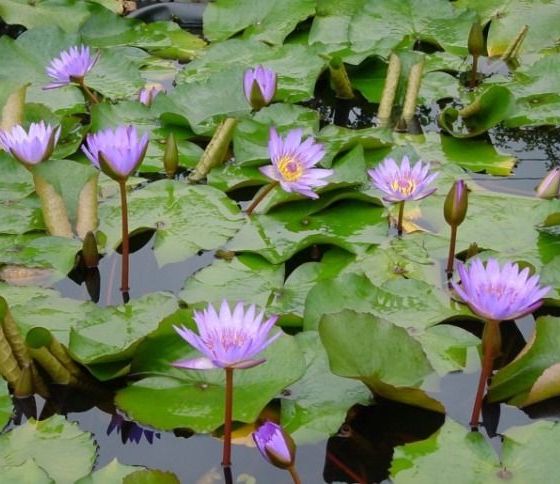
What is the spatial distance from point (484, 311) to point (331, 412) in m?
0.31

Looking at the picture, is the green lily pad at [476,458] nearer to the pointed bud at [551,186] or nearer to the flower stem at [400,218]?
the flower stem at [400,218]

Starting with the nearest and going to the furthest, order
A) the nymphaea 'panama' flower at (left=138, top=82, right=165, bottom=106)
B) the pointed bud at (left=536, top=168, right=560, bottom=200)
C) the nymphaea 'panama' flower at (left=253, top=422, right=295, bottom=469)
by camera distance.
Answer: the nymphaea 'panama' flower at (left=253, top=422, right=295, bottom=469) < the pointed bud at (left=536, top=168, right=560, bottom=200) < the nymphaea 'panama' flower at (left=138, top=82, right=165, bottom=106)

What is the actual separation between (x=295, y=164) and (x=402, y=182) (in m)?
0.24

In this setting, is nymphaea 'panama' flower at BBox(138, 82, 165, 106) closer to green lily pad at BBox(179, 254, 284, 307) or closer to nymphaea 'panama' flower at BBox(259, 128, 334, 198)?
nymphaea 'panama' flower at BBox(259, 128, 334, 198)

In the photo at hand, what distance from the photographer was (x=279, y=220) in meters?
2.14

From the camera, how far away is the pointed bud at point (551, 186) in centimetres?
221

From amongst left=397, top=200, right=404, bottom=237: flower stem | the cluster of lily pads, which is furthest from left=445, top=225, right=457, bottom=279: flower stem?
left=397, top=200, right=404, bottom=237: flower stem

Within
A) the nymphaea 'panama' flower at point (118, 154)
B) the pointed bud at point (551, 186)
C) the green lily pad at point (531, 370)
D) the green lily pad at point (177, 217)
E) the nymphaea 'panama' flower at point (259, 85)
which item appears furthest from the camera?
the nymphaea 'panama' flower at point (259, 85)

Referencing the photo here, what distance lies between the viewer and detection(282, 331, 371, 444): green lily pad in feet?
5.10

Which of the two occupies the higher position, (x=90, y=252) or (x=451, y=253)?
(x=451, y=253)

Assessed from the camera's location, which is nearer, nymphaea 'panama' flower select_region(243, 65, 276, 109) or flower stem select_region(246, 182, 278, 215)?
flower stem select_region(246, 182, 278, 215)

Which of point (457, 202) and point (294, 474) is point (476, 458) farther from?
point (457, 202)

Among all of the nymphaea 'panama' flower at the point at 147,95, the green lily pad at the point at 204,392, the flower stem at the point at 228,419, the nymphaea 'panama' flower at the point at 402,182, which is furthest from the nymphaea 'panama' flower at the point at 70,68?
the flower stem at the point at 228,419

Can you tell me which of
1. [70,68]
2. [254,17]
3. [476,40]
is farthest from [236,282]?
[254,17]
